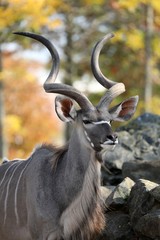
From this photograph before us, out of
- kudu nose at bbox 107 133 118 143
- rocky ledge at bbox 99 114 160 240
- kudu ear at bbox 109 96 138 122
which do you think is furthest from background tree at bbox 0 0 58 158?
kudu nose at bbox 107 133 118 143

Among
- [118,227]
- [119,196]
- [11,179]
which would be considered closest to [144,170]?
[119,196]

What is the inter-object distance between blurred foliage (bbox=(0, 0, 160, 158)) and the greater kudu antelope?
865 cm

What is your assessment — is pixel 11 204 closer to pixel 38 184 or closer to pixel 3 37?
pixel 38 184

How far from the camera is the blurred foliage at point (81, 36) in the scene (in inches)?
632

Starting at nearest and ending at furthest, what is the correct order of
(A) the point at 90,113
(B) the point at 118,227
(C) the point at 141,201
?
1. (A) the point at 90,113
2. (C) the point at 141,201
3. (B) the point at 118,227

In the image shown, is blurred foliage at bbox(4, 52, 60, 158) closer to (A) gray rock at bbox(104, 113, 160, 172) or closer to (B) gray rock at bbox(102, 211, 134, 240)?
(A) gray rock at bbox(104, 113, 160, 172)

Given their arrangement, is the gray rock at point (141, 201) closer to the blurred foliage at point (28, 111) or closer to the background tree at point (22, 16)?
the background tree at point (22, 16)

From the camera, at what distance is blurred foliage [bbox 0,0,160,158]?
16.1 m

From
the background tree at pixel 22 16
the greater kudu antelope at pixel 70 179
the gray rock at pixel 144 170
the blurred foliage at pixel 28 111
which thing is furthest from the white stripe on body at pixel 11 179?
the blurred foliage at pixel 28 111

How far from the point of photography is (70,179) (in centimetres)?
705

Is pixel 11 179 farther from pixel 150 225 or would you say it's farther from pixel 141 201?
pixel 150 225

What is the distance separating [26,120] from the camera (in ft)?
78.1

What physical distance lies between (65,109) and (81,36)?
47.0 feet

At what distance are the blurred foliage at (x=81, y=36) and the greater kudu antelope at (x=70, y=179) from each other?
8652mm
